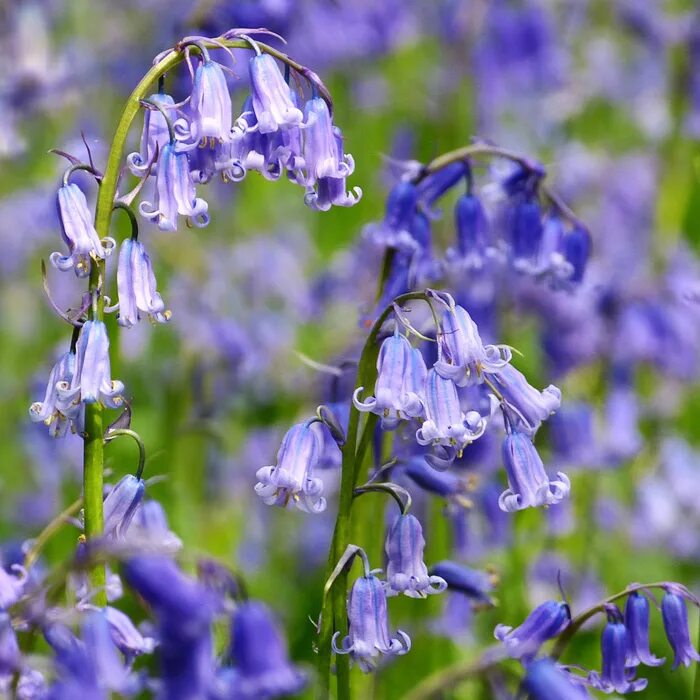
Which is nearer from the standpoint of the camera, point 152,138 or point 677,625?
point 152,138

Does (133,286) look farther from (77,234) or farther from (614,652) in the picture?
(614,652)

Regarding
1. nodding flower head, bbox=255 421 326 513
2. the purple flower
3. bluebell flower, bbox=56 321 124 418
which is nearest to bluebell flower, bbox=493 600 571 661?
the purple flower

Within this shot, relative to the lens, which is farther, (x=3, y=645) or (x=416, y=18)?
(x=416, y=18)

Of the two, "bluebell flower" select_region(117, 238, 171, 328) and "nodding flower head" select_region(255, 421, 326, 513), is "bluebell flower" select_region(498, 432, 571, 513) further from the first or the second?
"bluebell flower" select_region(117, 238, 171, 328)

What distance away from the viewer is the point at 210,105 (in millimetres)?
2582

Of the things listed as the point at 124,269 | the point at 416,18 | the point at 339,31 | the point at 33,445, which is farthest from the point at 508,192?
the point at 416,18

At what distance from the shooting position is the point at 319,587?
4504mm

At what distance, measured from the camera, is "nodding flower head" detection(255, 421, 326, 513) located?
8.72 ft

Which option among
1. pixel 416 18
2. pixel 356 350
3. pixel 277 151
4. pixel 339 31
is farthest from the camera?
pixel 416 18

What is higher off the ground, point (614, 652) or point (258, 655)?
point (258, 655)

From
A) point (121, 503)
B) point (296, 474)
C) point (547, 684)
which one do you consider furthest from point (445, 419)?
point (121, 503)

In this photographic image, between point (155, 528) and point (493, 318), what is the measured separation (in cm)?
213

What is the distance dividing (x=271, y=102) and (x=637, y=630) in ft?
4.49

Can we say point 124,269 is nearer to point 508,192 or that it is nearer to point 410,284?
point 410,284
